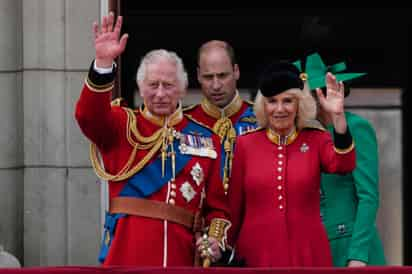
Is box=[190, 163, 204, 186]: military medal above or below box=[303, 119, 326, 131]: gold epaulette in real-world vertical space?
below

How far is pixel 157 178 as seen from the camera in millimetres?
7172

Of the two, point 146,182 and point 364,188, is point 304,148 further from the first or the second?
point 146,182

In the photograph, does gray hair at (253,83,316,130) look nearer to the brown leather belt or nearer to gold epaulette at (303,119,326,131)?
gold epaulette at (303,119,326,131)

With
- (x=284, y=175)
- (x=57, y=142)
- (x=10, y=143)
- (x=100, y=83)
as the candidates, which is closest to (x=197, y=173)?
(x=284, y=175)

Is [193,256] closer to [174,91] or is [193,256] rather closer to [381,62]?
[174,91]

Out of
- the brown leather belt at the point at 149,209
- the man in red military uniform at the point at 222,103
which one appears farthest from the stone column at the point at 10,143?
the brown leather belt at the point at 149,209

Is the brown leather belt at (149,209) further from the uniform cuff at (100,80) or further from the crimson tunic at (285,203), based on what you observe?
the uniform cuff at (100,80)

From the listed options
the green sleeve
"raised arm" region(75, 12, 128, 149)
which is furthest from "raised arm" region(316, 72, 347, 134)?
"raised arm" region(75, 12, 128, 149)

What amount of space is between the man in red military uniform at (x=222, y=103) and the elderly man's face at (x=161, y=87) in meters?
0.67

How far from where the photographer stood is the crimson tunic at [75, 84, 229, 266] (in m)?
7.09

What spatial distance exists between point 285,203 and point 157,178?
64 cm

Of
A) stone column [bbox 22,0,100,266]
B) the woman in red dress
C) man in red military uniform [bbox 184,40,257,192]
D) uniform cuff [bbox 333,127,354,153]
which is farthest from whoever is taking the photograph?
stone column [bbox 22,0,100,266]

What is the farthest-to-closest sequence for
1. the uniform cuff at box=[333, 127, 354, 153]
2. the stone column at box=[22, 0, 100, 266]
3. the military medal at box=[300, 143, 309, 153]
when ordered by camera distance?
the stone column at box=[22, 0, 100, 266] < the military medal at box=[300, 143, 309, 153] < the uniform cuff at box=[333, 127, 354, 153]

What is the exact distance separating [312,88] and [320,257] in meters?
0.90
